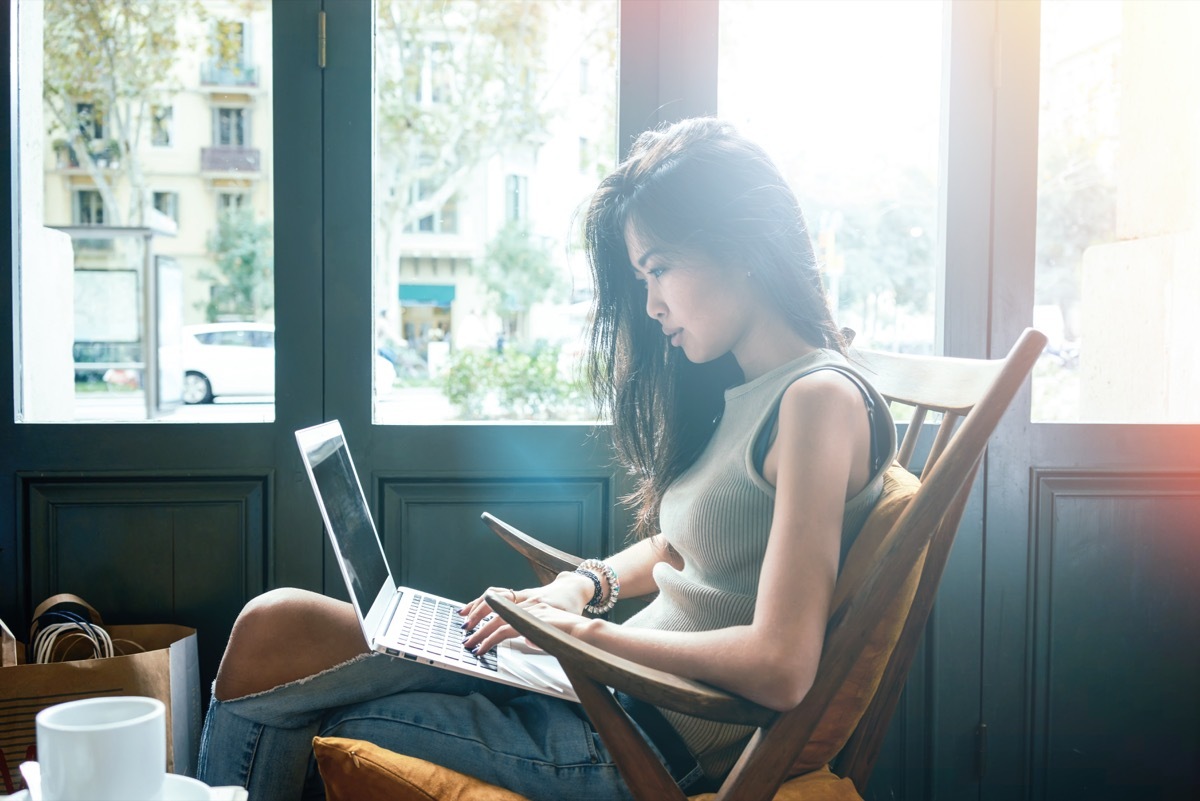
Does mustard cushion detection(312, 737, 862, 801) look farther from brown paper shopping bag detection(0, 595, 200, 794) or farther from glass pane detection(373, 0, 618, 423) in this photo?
glass pane detection(373, 0, 618, 423)

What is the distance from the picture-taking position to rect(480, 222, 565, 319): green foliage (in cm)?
226

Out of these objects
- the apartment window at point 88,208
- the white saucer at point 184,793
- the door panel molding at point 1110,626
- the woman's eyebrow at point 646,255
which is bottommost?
the door panel molding at point 1110,626

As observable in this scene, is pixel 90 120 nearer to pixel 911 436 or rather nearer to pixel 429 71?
pixel 429 71

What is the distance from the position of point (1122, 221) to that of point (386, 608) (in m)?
1.99

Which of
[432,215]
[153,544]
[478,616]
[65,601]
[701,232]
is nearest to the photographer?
[701,232]

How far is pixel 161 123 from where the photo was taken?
83.4 inches

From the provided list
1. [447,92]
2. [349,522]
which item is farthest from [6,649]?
[447,92]

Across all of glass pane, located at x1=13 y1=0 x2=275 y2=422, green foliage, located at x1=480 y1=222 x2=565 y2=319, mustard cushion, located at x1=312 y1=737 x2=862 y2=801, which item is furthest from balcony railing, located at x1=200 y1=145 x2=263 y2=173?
mustard cushion, located at x1=312 y1=737 x2=862 y2=801

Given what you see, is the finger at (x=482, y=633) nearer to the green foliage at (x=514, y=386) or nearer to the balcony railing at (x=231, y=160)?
the green foliage at (x=514, y=386)

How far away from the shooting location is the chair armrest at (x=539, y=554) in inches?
65.1

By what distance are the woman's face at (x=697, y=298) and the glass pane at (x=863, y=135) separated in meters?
0.92

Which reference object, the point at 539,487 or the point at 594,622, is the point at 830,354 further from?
the point at 539,487

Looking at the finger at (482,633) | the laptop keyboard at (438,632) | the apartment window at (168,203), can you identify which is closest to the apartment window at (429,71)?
the apartment window at (168,203)

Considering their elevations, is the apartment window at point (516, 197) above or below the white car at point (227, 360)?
above
